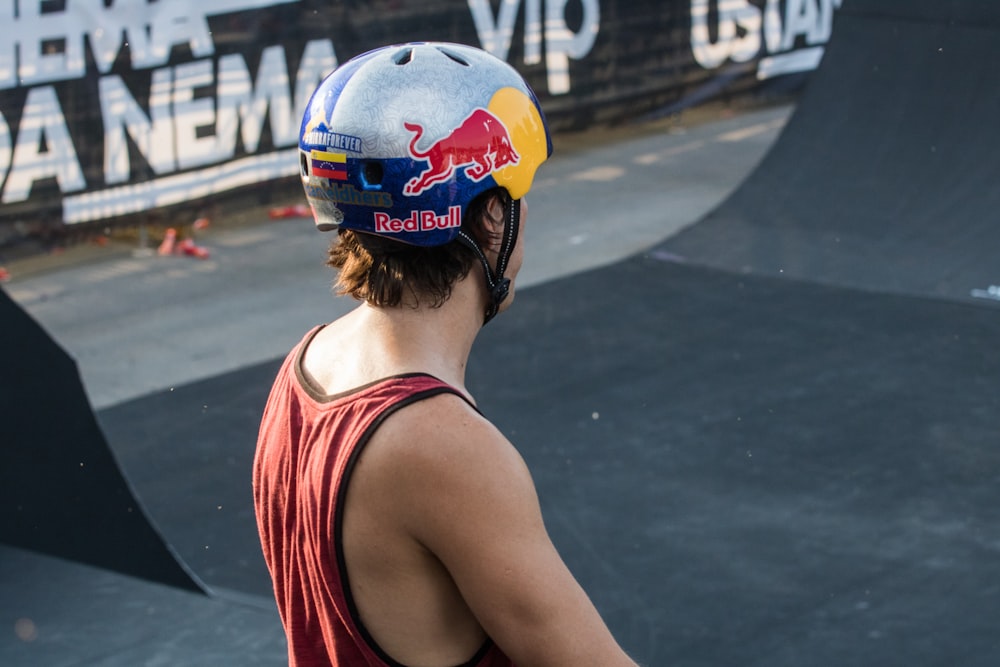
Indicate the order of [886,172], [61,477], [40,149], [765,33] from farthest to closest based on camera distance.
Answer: [765,33]
[886,172]
[40,149]
[61,477]

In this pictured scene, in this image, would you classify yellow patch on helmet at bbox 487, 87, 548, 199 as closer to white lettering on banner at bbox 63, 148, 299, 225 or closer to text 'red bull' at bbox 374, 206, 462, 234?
text 'red bull' at bbox 374, 206, 462, 234

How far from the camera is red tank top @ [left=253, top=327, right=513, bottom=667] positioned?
1445 mm

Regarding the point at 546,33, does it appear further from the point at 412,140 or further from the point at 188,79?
the point at 412,140

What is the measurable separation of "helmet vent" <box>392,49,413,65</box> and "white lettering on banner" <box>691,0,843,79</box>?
11208 mm

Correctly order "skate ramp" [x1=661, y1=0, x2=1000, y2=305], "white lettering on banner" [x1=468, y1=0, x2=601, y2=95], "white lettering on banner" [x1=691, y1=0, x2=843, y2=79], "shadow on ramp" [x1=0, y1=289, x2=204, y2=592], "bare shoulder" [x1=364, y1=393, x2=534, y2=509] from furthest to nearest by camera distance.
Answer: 1. "white lettering on banner" [x1=691, y1=0, x2=843, y2=79]
2. "white lettering on banner" [x1=468, y1=0, x2=601, y2=95]
3. "skate ramp" [x1=661, y1=0, x2=1000, y2=305]
4. "shadow on ramp" [x1=0, y1=289, x2=204, y2=592]
5. "bare shoulder" [x1=364, y1=393, x2=534, y2=509]

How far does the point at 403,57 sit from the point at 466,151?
5.7 inches

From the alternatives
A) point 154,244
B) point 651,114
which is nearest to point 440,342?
point 154,244

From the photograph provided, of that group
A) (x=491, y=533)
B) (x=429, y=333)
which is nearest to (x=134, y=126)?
(x=429, y=333)

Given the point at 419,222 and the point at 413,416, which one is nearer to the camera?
the point at 413,416

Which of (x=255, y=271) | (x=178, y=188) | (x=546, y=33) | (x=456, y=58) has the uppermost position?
(x=456, y=58)

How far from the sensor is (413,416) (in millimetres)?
1400

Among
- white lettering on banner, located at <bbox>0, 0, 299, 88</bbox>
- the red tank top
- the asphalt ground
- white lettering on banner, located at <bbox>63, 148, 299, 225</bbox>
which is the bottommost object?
the asphalt ground

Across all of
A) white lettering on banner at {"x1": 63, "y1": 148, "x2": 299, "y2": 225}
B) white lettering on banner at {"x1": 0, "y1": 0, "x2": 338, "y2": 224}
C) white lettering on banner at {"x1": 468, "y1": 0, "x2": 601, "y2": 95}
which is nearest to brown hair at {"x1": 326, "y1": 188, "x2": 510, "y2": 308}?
white lettering on banner at {"x1": 0, "y1": 0, "x2": 338, "y2": 224}

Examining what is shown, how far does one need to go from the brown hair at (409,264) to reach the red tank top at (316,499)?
0.14 metres
